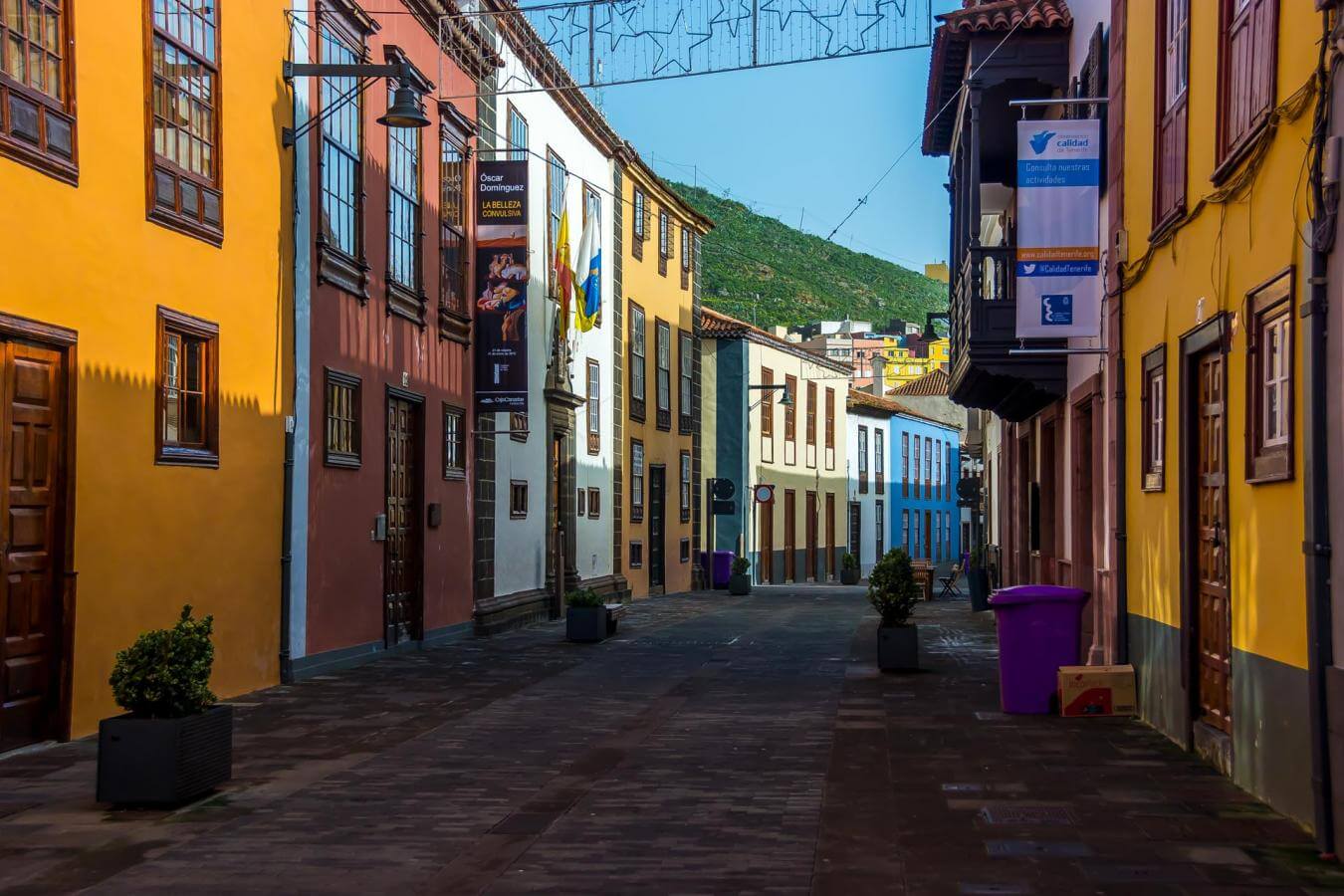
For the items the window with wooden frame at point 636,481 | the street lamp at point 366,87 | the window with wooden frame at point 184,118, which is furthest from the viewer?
the window with wooden frame at point 636,481

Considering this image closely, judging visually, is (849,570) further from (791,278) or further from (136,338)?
(791,278)

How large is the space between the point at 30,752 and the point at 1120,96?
9877 mm

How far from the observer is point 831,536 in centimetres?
5306

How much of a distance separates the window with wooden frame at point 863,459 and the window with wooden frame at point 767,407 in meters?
11.3

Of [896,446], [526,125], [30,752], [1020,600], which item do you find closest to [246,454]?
[30,752]

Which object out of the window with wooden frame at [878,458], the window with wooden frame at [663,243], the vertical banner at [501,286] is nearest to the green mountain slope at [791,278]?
the window with wooden frame at [878,458]

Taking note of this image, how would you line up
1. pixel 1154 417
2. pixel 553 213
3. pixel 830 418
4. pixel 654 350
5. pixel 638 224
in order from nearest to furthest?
pixel 1154 417, pixel 553 213, pixel 638 224, pixel 654 350, pixel 830 418

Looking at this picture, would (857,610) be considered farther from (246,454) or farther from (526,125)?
(246,454)

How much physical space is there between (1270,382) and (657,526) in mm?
26862

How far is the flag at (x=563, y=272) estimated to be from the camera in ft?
83.7

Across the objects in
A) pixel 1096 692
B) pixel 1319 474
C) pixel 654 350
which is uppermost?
pixel 654 350

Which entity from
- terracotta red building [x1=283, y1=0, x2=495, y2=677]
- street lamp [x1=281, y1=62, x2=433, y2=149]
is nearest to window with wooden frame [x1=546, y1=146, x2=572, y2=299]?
terracotta red building [x1=283, y1=0, x2=495, y2=677]

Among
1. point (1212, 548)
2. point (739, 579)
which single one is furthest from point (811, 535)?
point (1212, 548)

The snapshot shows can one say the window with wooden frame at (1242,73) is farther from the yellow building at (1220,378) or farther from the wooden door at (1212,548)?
the wooden door at (1212,548)
